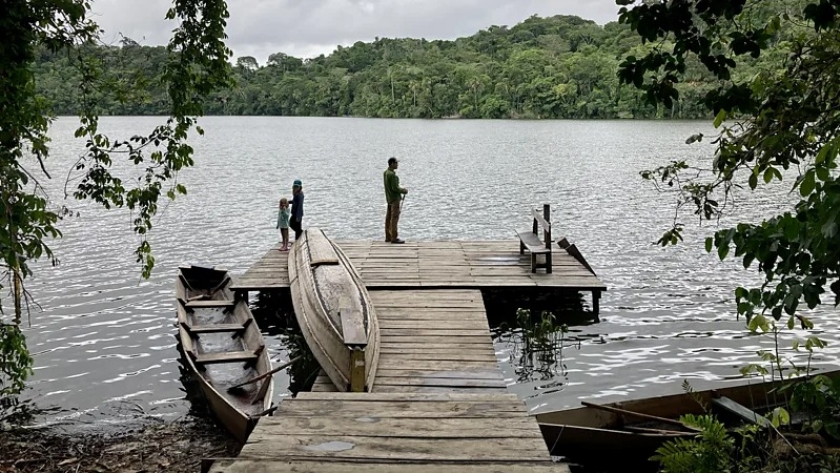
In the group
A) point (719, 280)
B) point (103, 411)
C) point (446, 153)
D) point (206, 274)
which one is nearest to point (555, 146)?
point (446, 153)

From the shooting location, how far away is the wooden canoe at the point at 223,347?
8586 mm

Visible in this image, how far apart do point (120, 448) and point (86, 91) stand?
428cm

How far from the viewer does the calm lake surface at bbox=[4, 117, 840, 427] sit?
11.1 m

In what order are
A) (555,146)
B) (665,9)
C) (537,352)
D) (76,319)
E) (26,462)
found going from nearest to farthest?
1. (665,9)
2. (26,462)
3. (537,352)
4. (76,319)
5. (555,146)

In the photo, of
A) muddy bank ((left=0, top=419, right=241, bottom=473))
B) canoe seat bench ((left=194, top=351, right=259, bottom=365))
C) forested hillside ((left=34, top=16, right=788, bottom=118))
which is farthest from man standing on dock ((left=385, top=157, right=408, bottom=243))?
forested hillside ((left=34, top=16, right=788, bottom=118))

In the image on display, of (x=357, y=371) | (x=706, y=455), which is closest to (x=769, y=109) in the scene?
(x=706, y=455)

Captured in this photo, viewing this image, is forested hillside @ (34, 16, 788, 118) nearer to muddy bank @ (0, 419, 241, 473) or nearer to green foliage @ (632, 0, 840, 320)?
muddy bank @ (0, 419, 241, 473)

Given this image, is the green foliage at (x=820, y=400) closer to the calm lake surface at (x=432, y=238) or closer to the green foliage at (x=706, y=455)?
the green foliage at (x=706, y=455)

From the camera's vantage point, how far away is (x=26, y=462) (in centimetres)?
773

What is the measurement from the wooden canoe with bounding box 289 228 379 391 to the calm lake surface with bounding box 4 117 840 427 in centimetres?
157

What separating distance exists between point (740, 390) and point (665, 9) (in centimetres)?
589

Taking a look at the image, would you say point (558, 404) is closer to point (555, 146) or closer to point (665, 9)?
point (665, 9)

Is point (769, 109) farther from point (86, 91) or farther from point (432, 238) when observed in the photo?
point (432, 238)

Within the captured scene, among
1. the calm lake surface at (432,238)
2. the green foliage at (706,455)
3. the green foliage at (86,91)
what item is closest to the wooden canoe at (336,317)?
the calm lake surface at (432,238)
